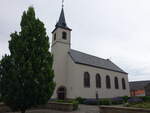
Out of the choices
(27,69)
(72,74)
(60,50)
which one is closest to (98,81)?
(72,74)

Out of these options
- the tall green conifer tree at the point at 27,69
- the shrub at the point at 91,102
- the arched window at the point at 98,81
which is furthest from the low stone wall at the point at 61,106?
the arched window at the point at 98,81

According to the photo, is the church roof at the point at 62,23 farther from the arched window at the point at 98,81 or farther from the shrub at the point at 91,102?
the shrub at the point at 91,102

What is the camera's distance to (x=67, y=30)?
2750cm

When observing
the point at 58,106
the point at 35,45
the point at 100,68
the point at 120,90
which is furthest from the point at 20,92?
the point at 120,90

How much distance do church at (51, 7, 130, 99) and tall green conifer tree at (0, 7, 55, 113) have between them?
44.0 feet

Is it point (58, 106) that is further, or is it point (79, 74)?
point (79, 74)

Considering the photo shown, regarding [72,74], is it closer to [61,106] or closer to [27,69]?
[61,106]

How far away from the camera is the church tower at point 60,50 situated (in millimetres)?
24469

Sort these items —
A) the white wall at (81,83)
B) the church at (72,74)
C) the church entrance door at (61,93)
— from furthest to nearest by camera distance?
the church entrance door at (61,93) → the church at (72,74) → the white wall at (81,83)

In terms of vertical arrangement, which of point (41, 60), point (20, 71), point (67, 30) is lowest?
point (20, 71)

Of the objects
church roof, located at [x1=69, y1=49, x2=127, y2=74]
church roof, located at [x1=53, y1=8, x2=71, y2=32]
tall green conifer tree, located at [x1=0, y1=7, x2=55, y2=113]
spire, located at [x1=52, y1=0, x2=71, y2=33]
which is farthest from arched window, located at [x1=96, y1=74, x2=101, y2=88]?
tall green conifer tree, located at [x1=0, y1=7, x2=55, y2=113]

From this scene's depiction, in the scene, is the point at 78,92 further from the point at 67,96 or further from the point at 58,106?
the point at 58,106

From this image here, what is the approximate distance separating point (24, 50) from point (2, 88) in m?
3.22

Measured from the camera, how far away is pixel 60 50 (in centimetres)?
2567
